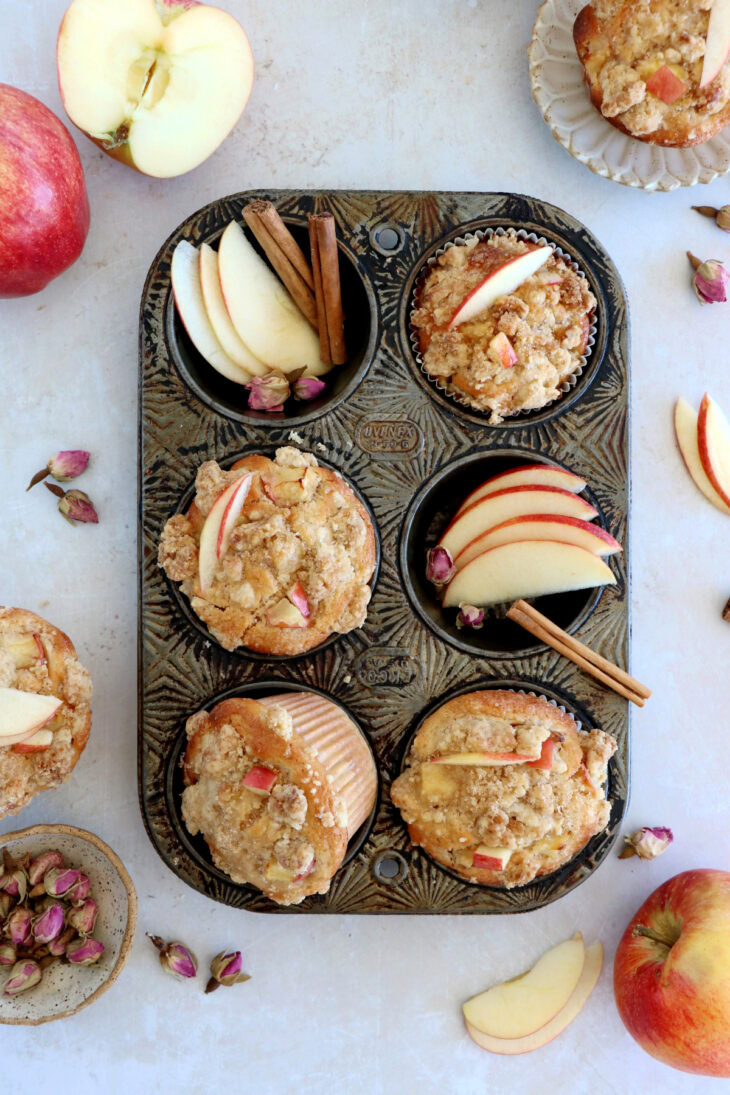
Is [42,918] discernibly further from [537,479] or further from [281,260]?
[281,260]

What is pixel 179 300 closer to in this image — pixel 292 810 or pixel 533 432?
pixel 533 432

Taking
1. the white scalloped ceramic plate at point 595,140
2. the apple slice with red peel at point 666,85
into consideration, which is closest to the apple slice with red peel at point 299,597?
the white scalloped ceramic plate at point 595,140

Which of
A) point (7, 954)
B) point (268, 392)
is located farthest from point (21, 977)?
point (268, 392)

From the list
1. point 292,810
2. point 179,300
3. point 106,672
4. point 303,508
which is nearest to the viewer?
point 292,810

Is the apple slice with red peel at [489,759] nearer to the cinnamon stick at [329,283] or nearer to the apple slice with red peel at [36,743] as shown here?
the apple slice with red peel at [36,743]

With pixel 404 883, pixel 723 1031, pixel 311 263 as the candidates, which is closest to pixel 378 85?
pixel 311 263

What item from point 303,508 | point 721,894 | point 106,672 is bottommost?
point 106,672
